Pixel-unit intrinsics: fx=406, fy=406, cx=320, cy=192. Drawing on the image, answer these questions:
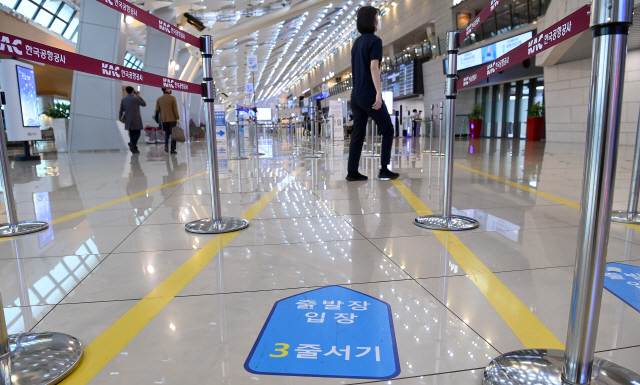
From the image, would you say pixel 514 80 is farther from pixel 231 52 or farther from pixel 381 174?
pixel 231 52

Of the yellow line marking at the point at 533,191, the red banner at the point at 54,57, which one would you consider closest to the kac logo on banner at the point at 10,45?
the red banner at the point at 54,57

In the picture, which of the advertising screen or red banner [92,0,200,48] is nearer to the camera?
red banner [92,0,200,48]

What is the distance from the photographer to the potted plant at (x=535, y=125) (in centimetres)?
1482

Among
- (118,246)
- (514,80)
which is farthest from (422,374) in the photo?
(514,80)

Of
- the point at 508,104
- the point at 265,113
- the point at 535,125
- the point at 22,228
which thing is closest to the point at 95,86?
the point at 22,228

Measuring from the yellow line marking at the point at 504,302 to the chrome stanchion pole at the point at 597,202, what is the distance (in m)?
0.22

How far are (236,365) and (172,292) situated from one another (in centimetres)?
65

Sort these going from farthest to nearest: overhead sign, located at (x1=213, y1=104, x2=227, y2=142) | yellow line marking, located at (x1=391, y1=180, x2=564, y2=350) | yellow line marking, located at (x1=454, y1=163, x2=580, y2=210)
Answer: overhead sign, located at (x1=213, y1=104, x2=227, y2=142)
yellow line marking, located at (x1=454, y1=163, x2=580, y2=210)
yellow line marking, located at (x1=391, y1=180, x2=564, y2=350)

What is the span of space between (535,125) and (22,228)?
15.8 metres

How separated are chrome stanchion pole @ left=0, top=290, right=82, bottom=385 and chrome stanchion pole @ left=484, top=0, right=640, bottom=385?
116 centimetres

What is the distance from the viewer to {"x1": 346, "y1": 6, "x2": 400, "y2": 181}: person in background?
4.38m

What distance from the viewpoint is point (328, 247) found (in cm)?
225

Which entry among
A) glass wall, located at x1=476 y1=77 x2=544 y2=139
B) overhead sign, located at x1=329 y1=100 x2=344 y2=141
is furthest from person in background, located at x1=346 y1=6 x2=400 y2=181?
glass wall, located at x1=476 y1=77 x2=544 y2=139

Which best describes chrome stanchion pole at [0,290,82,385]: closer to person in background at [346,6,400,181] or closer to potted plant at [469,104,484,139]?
person in background at [346,6,400,181]
